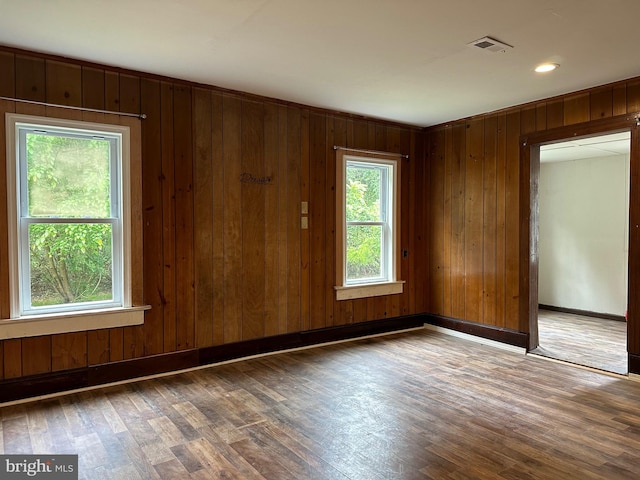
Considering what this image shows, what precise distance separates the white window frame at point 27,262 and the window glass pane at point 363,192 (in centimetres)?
247

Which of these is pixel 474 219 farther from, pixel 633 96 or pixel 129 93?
pixel 129 93

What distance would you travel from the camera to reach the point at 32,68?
10.6 ft

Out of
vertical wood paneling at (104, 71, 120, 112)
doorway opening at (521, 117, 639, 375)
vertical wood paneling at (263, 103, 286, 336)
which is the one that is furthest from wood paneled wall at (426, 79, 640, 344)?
vertical wood paneling at (104, 71, 120, 112)

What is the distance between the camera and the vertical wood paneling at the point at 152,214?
3.72m

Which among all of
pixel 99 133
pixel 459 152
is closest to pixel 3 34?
pixel 99 133

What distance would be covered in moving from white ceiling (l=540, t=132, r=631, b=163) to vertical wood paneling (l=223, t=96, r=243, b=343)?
350cm

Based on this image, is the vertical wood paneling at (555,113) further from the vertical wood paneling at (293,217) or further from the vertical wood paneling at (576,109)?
the vertical wood paneling at (293,217)

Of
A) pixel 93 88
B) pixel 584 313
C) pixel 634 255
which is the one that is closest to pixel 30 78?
pixel 93 88

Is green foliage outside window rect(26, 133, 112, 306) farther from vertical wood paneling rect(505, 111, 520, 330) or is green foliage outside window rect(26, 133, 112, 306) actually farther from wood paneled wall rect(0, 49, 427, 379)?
vertical wood paneling rect(505, 111, 520, 330)

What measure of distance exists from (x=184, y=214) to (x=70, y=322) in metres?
1.25

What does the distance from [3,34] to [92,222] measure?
4.61ft

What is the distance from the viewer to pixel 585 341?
16.4 feet

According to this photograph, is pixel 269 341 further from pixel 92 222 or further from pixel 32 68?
pixel 32 68

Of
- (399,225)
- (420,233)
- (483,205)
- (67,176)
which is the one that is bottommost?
(420,233)
